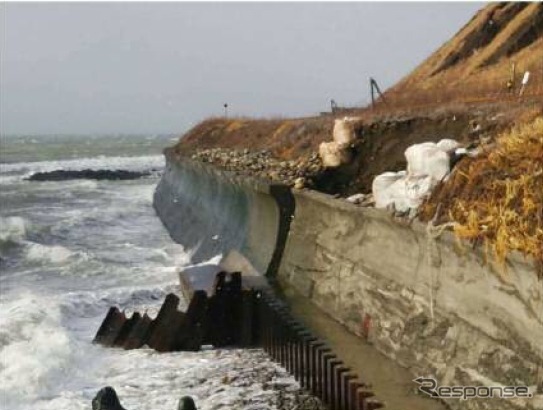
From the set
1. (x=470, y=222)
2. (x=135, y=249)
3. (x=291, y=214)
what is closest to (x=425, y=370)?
(x=470, y=222)

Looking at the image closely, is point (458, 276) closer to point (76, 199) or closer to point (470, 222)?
point (470, 222)

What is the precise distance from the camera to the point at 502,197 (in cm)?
761

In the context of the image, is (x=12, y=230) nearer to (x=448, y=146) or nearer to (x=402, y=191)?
(x=402, y=191)

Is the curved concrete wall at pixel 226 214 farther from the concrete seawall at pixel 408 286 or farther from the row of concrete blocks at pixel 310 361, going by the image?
the row of concrete blocks at pixel 310 361

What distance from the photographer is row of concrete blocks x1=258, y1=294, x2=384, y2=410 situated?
299 inches

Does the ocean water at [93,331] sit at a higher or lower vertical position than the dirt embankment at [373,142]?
lower

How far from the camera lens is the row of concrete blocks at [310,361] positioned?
24.9 feet

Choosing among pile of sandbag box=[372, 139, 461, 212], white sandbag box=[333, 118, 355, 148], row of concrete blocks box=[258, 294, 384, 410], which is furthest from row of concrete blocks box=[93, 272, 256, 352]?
white sandbag box=[333, 118, 355, 148]

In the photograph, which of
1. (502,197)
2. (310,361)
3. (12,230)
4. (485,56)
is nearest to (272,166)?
(310,361)

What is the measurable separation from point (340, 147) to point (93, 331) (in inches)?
242

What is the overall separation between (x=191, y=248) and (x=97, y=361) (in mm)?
11152

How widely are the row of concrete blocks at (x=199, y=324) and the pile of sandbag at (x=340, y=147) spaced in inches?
159

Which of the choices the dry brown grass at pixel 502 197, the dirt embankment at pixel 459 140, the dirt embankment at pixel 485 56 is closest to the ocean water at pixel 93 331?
the dry brown grass at pixel 502 197

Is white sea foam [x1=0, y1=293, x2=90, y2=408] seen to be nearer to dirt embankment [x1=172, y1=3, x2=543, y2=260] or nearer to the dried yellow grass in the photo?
dirt embankment [x1=172, y1=3, x2=543, y2=260]
